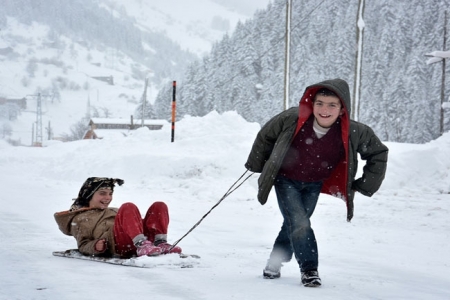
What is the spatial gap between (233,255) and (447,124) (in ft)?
133

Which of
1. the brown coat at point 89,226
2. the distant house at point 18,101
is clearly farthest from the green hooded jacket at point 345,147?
the distant house at point 18,101

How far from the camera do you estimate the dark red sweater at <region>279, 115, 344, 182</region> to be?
12.4 ft

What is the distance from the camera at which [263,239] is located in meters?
6.50

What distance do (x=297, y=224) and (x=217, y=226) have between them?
389cm

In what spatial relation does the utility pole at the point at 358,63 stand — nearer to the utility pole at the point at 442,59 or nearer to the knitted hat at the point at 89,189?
the utility pole at the point at 442,59

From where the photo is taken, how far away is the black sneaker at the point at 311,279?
3538 mm

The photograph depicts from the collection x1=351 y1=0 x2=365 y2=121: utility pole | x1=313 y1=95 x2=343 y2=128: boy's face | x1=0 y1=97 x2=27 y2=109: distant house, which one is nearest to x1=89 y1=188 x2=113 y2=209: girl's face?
x1=313 y1=95 x2=343 y2=128: boy's face

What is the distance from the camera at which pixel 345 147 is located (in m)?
3.67

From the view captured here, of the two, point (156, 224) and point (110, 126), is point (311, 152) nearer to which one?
point (156, 224)

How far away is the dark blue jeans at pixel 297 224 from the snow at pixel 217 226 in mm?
225

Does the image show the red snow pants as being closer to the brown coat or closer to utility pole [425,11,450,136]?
the brown coat

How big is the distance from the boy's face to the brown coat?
216cm

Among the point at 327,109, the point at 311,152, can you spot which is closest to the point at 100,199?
the point at 311,152

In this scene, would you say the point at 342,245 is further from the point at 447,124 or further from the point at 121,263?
the point at 447,124
